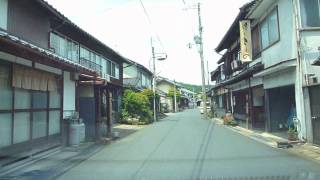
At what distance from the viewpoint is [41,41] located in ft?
62.7

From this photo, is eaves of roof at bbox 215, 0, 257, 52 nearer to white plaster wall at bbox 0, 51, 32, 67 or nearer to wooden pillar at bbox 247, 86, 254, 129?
wooden pillar at bbox 247, 86, 254, 129

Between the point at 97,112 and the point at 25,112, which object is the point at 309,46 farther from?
the point at 25,112

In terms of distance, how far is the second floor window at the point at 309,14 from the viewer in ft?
57.0

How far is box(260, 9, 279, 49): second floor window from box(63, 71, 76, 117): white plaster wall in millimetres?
10038

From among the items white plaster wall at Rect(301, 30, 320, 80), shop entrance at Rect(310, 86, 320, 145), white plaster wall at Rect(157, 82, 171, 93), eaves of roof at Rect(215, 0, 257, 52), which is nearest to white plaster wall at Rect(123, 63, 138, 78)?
eaves of roof at Rect(215, 0, 257, 52)

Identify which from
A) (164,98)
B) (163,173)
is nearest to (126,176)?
(163,173)

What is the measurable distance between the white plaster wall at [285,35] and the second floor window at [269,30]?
1.31 feet

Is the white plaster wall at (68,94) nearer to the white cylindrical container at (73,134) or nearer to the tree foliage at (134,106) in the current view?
the white cylindrical container at (73,134)

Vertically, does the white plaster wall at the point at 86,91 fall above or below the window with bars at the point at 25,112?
above

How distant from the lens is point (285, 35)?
61.7ft

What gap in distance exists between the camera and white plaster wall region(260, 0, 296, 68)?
1787 centimetres

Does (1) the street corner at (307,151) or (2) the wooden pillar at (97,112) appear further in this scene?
(2) the wooden pillar at (97,112)

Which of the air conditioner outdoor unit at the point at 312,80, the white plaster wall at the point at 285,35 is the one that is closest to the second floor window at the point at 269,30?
the white plaster wall at the point at 285,35

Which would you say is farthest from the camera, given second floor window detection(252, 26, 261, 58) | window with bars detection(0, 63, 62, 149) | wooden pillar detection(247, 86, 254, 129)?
wooden pillar detection(247, 86, 254, 129)
